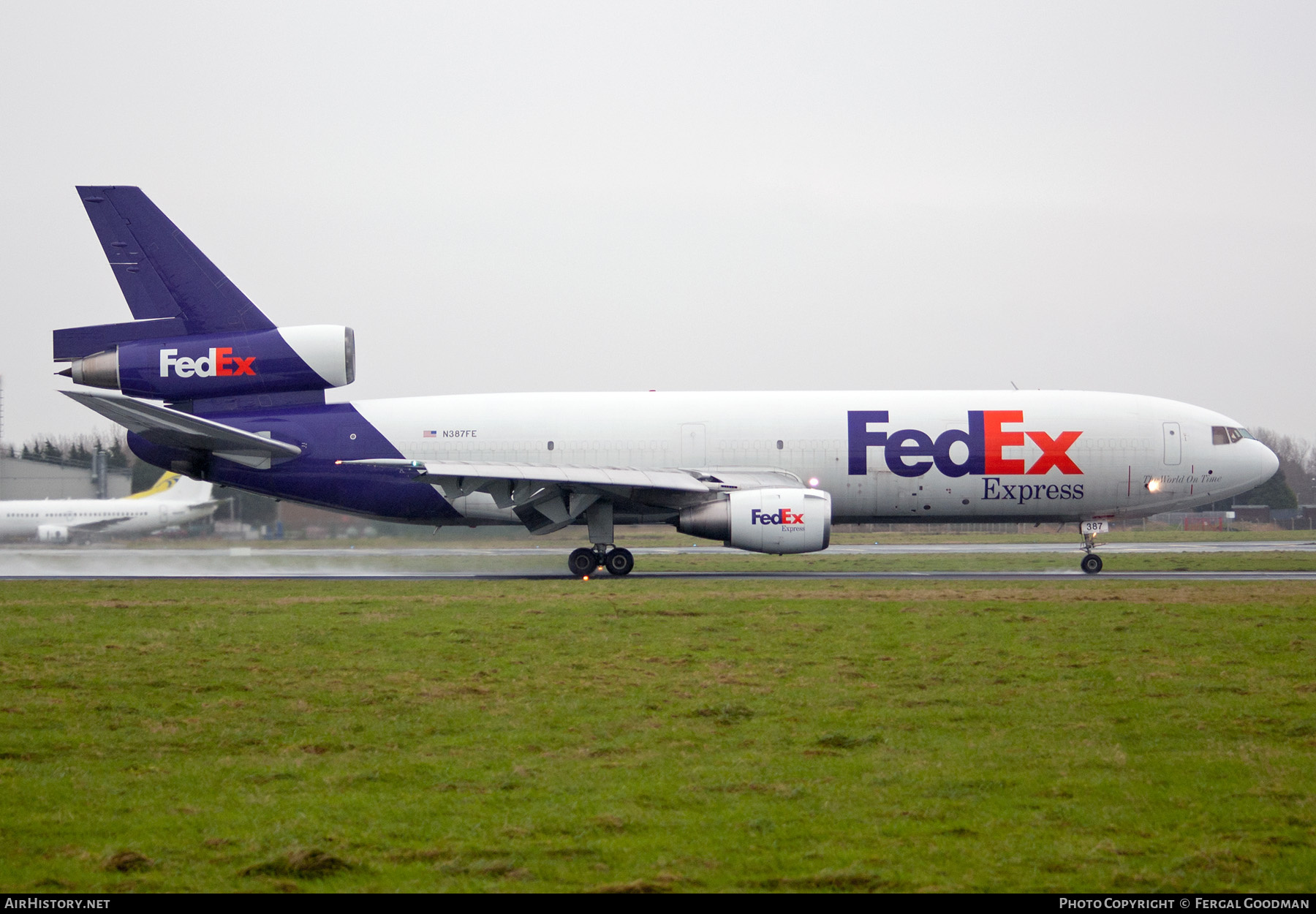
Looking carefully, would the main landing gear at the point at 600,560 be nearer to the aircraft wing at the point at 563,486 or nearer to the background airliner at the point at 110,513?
the aircraft wing at the point at 563,486

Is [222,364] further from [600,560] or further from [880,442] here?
[880,442]

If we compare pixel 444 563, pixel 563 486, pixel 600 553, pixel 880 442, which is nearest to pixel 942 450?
pixel 880 442

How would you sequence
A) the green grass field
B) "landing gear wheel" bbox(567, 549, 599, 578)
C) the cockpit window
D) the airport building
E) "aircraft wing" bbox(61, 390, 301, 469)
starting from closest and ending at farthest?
the green grass field → "aircraft wing" bbox(61, 390, 301, 469) → "landing gear wheel" bbox(567, 549, 599, 578) → the cockpit window → the airport building

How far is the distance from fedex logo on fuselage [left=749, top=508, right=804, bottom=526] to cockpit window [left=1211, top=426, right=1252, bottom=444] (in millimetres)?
11514

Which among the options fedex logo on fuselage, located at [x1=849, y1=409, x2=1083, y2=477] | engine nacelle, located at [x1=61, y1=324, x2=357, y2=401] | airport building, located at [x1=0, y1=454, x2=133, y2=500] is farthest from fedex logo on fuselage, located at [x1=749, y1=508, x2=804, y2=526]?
airport building, located at [x1=0, y1=454, x2=133, y2=500]

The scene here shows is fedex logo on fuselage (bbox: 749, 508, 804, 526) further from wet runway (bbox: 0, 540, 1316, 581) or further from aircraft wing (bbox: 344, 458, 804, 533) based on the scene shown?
wet runway (bbox: 0, 540, 1316, 581)

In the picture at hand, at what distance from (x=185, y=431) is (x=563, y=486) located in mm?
8563

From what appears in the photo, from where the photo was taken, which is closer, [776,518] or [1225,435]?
[776,518]

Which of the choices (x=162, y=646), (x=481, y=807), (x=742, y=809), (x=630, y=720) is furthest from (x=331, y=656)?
(x=742, y=809)

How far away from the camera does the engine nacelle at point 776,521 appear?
79.3 feet

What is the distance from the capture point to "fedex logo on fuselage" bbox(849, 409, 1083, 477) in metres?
26.5

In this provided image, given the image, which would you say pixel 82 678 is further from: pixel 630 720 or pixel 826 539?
pixel 826 539

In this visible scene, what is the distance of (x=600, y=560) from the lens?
2589 cm
